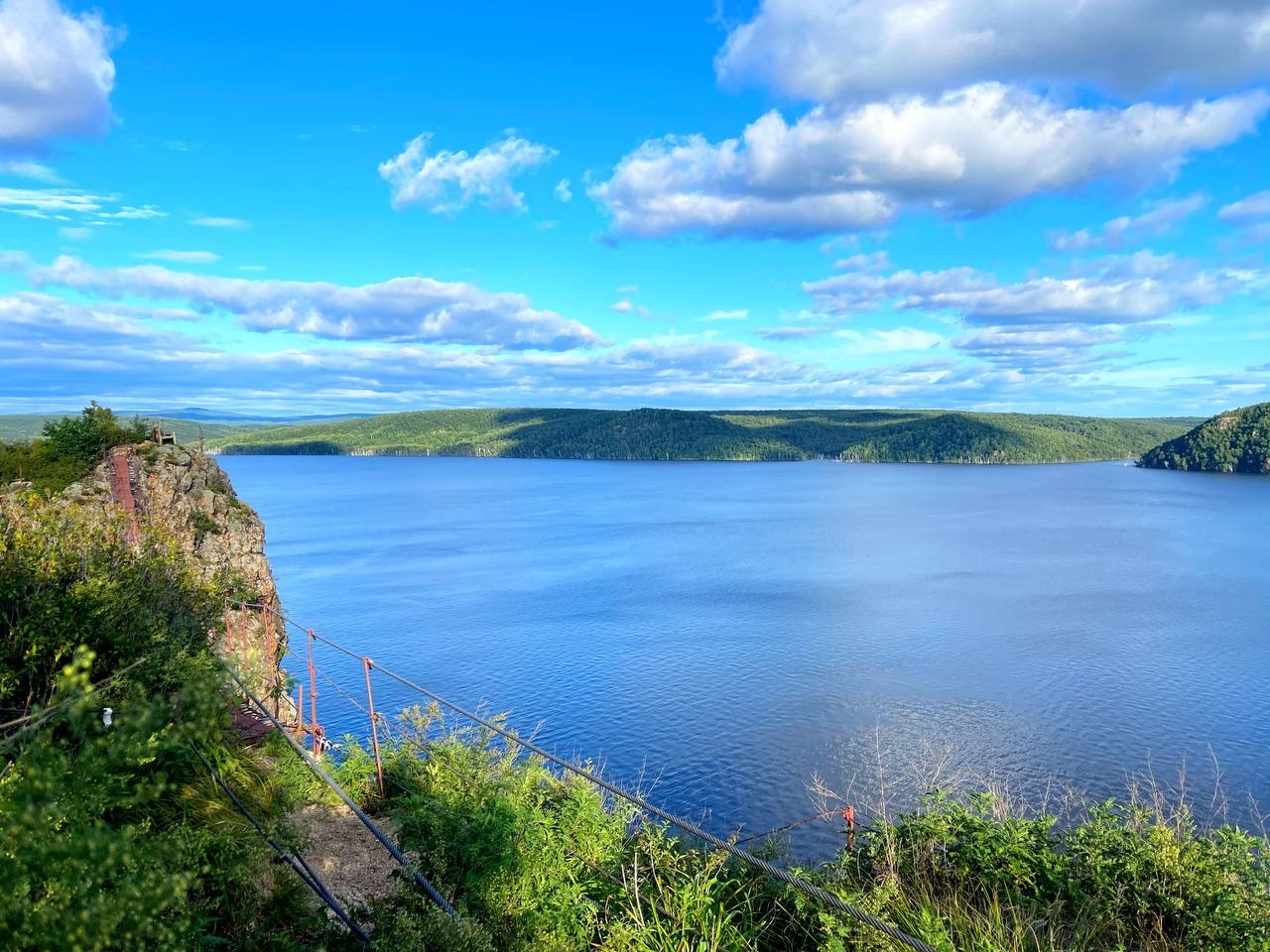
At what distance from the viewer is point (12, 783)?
4164 mm

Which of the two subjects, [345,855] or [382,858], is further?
[382,858]

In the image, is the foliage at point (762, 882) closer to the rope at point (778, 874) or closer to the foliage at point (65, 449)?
the rope at point (778, 874)

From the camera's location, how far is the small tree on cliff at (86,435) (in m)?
29.8

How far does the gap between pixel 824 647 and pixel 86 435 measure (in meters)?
45.1

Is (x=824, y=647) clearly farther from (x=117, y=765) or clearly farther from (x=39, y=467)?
(x=117, y=765)

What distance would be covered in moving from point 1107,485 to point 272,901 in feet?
736

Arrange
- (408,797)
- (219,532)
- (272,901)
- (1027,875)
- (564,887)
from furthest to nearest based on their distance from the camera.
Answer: (219,532) → (1027,875) → (408,797) → (564,887) → (272,901)

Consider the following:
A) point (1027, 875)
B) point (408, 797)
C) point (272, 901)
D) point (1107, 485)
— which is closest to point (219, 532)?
point (408, 797)

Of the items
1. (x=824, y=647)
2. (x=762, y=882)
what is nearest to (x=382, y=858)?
(x=762, y=882)

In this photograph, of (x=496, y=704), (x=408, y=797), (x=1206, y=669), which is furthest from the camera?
(x=1206, y=669)

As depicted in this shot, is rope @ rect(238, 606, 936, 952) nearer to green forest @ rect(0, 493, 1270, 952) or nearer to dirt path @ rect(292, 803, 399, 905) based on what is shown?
green forest @ rect(0, 493, 1270, 952)

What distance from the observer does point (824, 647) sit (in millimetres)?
55594

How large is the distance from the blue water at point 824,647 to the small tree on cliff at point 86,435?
17.9 m

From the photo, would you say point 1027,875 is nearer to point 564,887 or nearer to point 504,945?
point 564,887
